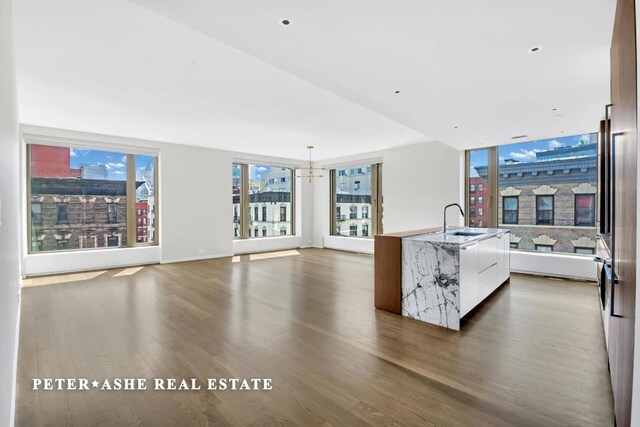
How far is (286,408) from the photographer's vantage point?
193cm

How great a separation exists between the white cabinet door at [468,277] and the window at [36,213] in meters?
7.46

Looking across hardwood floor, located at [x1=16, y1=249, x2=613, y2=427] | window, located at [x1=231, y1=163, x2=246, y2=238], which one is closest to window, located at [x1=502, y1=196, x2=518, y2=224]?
hardwood floor, located at [x1=16, y1=249, x2=613, y2=427]

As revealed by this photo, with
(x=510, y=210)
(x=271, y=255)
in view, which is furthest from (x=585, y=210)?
(x=271, y=255)

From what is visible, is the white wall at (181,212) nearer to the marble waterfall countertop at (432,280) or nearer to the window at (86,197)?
the window at (86,197)

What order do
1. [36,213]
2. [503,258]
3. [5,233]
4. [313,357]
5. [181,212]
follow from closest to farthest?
1. [5,233]
2. [313,357]
3. [503,258]
4. [36,213]
5. [181,212]

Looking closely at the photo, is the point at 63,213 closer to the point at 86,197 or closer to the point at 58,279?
the point at 86,197

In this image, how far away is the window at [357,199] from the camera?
340 inches

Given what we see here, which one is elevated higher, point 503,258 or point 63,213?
point 63,213

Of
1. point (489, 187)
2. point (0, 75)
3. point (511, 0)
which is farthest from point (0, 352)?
point (489, 187)

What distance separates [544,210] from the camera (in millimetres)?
5852

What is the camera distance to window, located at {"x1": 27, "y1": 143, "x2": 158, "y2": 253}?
19.0 feet

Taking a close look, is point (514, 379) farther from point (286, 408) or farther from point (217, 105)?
point (217, 105)

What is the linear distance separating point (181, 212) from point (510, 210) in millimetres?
7393

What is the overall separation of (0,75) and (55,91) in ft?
11.1
